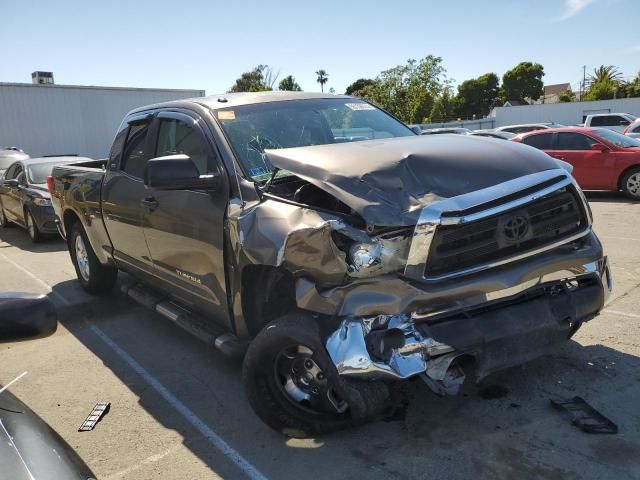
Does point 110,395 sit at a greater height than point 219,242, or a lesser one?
lesser

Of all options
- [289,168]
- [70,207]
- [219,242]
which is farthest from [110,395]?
[70,207]

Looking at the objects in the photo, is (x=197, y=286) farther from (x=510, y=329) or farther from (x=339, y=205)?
(x=510, y=329)

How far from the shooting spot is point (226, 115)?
4.00 m

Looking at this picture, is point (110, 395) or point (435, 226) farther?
point (110, 395)

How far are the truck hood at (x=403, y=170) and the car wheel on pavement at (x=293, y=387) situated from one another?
69cm

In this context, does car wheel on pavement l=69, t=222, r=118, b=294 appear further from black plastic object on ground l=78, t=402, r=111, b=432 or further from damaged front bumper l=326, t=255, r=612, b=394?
damaged front bumper l=326, t=255, r=612, b=394

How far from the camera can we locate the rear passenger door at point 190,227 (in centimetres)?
365

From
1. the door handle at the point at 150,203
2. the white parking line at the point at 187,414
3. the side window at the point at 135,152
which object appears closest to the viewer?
the white parking line at the point at 187,414

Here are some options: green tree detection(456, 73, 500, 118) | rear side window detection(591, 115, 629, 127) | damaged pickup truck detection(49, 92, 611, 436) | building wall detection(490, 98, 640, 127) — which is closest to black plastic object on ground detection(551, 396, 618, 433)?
damaged pickup truck detection(49, 92, 611, 436)

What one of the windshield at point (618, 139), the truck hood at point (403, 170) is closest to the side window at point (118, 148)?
the truck hood at point (403, 170)

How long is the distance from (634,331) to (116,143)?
4.84 meters

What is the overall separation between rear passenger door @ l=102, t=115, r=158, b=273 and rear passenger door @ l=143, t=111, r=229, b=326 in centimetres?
20

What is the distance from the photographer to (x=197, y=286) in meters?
3.98

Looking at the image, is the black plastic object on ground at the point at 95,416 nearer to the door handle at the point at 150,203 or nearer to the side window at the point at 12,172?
the door handle at the point at 150,203
